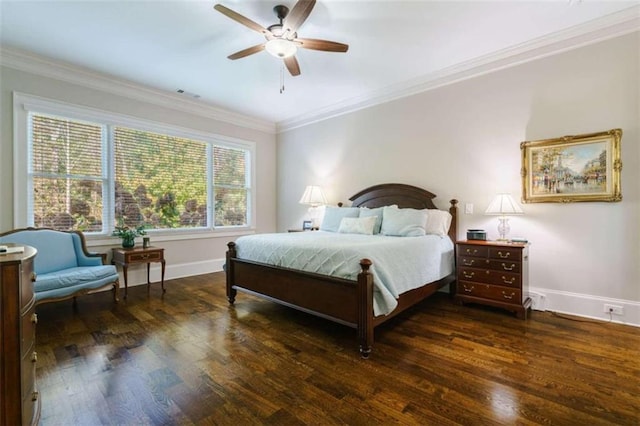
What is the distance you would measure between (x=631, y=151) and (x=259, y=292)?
12.5 feet

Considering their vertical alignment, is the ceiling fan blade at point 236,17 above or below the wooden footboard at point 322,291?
above

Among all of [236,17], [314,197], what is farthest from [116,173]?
[236,17]

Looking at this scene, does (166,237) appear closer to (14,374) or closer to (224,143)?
(224,143)

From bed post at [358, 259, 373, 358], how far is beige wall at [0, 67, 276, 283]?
140 inches

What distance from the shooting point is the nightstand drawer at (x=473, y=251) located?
3.09m

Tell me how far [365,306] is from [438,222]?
191cm

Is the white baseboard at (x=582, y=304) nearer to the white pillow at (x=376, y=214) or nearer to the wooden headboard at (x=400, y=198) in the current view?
the wooden headboard at (x=400, y=198)

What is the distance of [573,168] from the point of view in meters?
2.96

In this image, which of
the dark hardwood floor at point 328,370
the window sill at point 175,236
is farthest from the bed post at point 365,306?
the window sill at point 175,236

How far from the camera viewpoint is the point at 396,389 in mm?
1761

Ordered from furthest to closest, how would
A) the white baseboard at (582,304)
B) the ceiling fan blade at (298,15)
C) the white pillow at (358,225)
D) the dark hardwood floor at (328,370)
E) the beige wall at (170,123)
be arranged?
the white pillow at (358,225) → the beige wall at (170,123) → the white baseboard at (582,304) → the ceiling fan blade at (298,15) → the dark hardwood floor at (328,370)

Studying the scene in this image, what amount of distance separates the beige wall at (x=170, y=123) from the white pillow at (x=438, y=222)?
11.1 feet

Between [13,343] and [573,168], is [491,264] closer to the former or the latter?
[573,168]

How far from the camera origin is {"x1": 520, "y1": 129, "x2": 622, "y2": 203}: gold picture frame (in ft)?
9.07
